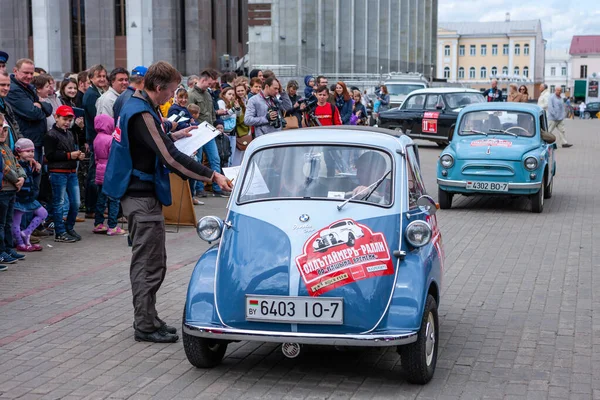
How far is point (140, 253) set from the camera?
261 inches

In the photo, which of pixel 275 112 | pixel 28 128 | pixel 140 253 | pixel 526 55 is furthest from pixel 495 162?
pixel 526 55

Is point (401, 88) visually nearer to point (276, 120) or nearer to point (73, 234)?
point (276, 120)

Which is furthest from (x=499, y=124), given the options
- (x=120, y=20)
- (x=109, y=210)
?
(x=120, y=20)

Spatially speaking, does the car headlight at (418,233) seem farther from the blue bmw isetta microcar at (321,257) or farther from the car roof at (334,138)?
the car roof at (334,138)

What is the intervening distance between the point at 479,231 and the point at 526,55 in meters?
144

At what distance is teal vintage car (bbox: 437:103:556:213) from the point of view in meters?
13.8

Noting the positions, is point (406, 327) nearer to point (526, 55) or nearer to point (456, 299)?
point (456, 299)

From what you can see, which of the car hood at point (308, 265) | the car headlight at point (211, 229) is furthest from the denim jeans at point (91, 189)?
the car hood at point (308, 265)

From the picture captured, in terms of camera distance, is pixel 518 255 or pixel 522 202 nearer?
pixel 518 255

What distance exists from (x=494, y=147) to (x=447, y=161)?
748 mm

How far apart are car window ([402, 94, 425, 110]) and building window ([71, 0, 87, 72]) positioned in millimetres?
30910

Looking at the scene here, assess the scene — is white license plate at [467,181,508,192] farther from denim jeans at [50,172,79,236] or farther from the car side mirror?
the car side mirror

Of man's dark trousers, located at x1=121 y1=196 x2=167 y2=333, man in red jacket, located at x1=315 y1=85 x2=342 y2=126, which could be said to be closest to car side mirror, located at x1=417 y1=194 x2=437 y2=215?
man's dark trousers, located at x1=121 y1=196 x2=167 y2=333

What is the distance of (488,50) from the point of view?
153 meters
